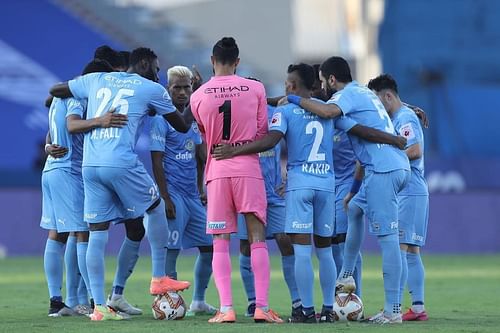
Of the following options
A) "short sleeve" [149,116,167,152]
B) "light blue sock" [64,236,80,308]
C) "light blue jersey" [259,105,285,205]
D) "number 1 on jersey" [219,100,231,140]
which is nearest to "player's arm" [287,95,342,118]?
"number 1 on jersey" [219,100,231,140]

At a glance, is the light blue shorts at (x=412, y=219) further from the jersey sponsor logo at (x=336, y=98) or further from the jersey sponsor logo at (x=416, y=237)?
the jersey sponsor logo at (x=336, y=98)

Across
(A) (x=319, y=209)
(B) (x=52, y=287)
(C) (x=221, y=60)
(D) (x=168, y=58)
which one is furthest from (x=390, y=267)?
(D) (x=168, y=58)

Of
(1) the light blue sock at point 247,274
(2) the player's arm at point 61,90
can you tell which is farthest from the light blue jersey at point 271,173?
(2) the player's arm at point 61,90

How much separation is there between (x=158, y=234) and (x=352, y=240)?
193cm

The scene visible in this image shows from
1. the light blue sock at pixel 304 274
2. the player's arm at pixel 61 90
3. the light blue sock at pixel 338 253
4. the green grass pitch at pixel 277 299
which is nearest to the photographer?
the green grass pitch at pixel 277 299

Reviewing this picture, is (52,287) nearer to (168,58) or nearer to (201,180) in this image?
(201,180)

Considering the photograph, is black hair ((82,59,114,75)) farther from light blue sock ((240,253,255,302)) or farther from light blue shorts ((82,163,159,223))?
light blue sock ((240,253,255,302))

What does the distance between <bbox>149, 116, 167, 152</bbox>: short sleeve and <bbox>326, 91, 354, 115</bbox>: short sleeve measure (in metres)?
2.15

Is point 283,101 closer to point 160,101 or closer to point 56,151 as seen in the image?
point 160,101

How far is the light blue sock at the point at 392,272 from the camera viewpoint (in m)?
11.4

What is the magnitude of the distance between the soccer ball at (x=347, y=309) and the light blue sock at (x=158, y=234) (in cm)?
177

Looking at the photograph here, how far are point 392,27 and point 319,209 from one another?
22.6m

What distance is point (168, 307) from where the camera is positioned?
1191 centimetres

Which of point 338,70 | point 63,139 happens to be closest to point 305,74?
point 338,70
